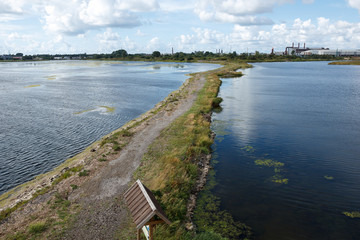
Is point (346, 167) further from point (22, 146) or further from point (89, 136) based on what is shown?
point (22, 146)

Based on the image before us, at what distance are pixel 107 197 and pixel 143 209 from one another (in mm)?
7366

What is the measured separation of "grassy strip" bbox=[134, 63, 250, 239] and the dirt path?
1.17 meters

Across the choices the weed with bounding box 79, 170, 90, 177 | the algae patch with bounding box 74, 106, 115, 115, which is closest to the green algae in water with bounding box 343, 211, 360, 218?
the weed with bounding box 79, 170, 90, 177

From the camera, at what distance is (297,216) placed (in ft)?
52.3

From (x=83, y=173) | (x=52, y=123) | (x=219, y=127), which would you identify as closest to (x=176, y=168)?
(x=83, y=173)

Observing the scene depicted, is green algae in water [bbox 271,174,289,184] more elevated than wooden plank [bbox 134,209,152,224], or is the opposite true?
wooden plank [bbox 134,209,152,224]

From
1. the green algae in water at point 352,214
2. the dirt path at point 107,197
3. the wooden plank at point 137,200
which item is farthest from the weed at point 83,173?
the green algae in water at point 352,214

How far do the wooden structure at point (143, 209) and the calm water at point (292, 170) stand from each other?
7363 mm

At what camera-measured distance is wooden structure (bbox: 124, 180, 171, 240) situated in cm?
927

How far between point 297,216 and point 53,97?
180 ft

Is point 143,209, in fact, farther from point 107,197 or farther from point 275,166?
point 275,166

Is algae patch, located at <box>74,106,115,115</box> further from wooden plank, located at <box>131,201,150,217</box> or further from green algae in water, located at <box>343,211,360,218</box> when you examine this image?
green algae in water, located at <box>343,211,360,218</box>

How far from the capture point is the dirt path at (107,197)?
42.7 ft

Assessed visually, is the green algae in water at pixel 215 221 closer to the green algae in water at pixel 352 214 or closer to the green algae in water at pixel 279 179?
the green algae in water at pixel 279 179
